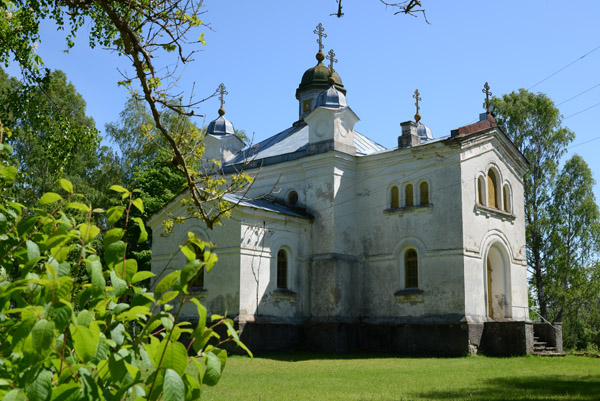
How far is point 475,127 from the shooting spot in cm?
1950

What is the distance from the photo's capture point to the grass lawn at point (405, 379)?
377 inches

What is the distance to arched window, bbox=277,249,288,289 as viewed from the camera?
20156 millimetres

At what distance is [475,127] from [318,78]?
950 centimetres

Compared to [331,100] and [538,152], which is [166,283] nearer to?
[331,100]

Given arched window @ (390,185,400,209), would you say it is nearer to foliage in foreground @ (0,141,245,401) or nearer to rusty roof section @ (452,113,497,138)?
rusty roof section @ (452,113,497,138)

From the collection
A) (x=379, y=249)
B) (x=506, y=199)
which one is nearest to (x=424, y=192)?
(x=379, y=249)

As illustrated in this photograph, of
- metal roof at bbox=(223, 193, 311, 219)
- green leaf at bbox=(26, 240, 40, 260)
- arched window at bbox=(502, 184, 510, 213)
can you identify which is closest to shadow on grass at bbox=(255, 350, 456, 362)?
metal roof at bbox=(223, 193, 311, 219)

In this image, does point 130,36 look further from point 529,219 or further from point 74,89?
point 74,89

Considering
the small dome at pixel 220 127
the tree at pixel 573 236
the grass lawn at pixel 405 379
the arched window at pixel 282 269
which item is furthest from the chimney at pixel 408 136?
the tree at pixel 573 236

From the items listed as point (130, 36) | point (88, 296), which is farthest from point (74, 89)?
point (88, 296)

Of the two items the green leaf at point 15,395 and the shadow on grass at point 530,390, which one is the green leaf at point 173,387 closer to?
the green leaf at point 15,395

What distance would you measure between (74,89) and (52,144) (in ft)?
89.4

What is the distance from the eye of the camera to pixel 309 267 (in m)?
20.5

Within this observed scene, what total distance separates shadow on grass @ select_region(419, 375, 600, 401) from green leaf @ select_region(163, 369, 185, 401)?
7.66 meters
